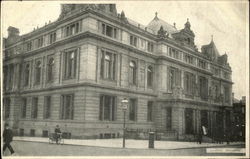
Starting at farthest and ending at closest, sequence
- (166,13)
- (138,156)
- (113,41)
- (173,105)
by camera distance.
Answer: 1. (113,41)
2. (173,105)
3. (166,13)
4. (138,156)

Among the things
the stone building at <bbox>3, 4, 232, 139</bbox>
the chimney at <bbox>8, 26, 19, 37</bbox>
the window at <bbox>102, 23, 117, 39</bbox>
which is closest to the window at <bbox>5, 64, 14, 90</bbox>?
the stone building at <bbox>3, 4, 232, 139</bbox>

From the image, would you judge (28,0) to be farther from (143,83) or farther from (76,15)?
(143,83)

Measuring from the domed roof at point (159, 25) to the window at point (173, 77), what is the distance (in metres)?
1.27

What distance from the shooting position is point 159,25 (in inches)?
416

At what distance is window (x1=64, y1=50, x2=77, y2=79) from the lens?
10.5 metres

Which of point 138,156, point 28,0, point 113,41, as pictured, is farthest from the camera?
point 113,41

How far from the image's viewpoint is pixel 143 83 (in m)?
11.5

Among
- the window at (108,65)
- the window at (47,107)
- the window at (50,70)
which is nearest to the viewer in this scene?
the window at (47,107)

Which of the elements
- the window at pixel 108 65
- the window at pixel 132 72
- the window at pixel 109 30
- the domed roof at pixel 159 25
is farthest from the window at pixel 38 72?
the domed roof at pixel 159 25

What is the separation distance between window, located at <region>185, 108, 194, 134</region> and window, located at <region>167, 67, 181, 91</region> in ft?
3.39

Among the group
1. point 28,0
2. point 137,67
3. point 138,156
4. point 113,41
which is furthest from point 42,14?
point 138,156

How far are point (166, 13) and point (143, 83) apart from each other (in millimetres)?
2478

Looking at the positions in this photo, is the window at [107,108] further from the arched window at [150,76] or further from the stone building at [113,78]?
the arched window at [150,76]

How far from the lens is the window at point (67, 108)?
1017cm
